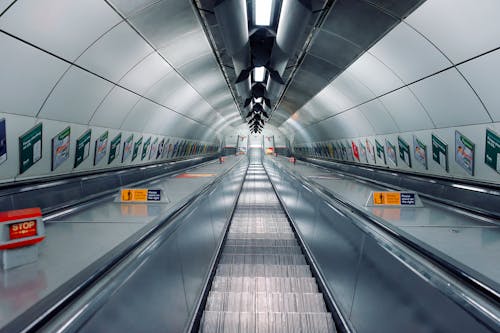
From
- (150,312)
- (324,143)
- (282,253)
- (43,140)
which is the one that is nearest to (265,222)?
(282,253)

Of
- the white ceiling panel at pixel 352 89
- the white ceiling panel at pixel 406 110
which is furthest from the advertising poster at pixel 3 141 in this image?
the white ceiling panel at pixel 406 110

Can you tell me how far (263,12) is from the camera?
19.3 feet

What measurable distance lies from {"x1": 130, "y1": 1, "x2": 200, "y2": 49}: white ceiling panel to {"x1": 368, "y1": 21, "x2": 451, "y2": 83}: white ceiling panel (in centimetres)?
396

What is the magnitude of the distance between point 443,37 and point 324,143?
15.8m

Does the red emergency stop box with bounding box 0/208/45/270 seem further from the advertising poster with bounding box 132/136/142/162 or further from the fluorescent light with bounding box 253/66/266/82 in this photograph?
the advertising poster with bounding box 132/136/142/162

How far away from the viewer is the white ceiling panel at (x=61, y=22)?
379cm

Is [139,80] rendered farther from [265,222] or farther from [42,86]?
[265,222]

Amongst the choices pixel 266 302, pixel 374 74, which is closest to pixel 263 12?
pixel 374 74

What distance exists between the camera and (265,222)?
7465 millimetres

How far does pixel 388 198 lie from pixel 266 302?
235 centimetres

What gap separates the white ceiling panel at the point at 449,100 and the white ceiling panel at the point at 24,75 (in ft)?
23.3

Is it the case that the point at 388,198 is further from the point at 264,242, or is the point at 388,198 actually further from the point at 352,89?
the point at 352,89

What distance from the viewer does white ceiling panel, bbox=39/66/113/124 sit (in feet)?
18.6

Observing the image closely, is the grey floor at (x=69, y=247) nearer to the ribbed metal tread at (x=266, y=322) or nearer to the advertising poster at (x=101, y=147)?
the ribbed metal tread at (x=266, y=322)
